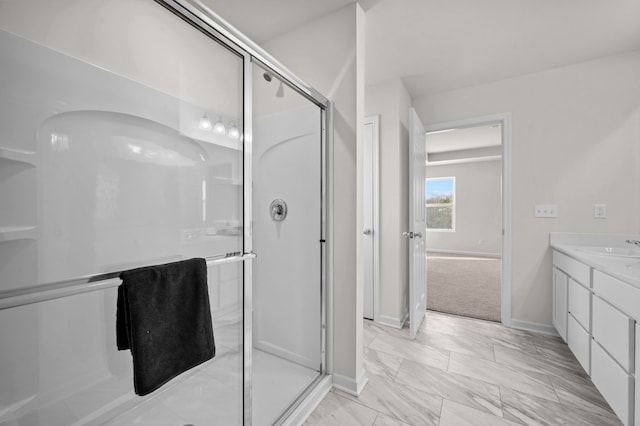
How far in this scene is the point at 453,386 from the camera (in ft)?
5.76

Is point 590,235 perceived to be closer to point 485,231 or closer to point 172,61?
point 172,61

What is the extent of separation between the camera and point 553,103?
251cm

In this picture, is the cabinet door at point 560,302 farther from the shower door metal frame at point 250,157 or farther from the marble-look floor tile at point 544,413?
the shower door metal frame at point 250,157

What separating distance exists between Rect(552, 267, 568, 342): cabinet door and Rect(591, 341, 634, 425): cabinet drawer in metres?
0.58

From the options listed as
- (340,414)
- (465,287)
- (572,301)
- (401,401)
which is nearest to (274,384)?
(340,414)

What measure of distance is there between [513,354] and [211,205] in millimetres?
2551

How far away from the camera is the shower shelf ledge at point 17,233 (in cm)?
100

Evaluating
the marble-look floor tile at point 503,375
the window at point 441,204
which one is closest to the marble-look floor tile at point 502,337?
the marble-look floor tile at point 503,375

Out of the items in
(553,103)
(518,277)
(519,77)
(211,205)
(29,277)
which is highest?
(519,77)

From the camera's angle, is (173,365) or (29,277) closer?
(173,365)

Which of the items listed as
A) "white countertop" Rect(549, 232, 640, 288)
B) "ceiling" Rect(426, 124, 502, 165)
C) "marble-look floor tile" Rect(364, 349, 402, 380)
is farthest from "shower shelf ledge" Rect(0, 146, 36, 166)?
"ceiling" Rect(426, 124, 502, 165)

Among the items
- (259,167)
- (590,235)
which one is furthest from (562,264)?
(259,167)

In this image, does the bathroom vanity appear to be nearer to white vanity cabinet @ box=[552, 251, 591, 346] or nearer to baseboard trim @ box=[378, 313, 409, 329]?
white vanity cabinet @ box=[552, 251, 591, 346]

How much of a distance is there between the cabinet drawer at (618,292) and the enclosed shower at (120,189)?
67.2 inches
